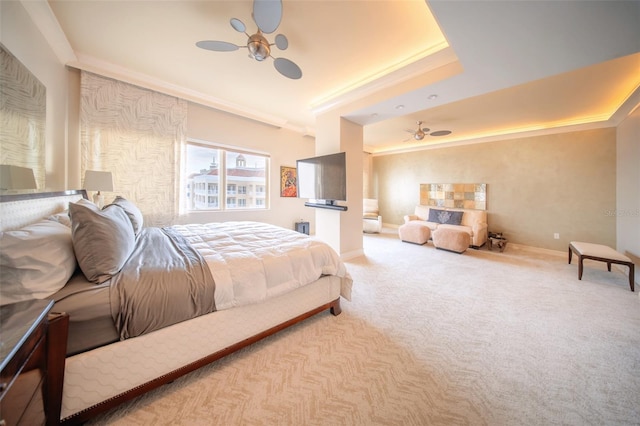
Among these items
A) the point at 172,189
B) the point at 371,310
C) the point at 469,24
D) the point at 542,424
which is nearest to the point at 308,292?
the point at 371,310

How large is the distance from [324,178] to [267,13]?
7.75 feet

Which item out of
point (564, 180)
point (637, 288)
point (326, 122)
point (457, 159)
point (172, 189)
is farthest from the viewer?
point (457, 159)

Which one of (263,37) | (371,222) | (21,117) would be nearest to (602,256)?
(371,222)

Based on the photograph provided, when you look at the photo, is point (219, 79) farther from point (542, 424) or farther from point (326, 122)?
point (542, 424)

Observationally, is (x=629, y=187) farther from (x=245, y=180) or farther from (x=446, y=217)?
(x=245, y=180)

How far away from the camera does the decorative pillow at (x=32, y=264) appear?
95 cm

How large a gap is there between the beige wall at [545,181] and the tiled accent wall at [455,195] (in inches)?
5.2

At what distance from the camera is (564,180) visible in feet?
14.4

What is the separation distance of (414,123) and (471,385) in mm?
4591

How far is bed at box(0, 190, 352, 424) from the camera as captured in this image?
3.48 ft

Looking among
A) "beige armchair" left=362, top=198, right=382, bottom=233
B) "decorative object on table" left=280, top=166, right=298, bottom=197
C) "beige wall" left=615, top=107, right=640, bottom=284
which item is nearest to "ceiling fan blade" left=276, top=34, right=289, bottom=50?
"decorative object on table" left=280, top=166, right=298, bottom=197

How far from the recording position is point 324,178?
3.79 meters

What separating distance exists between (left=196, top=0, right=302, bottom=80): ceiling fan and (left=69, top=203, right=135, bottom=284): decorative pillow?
169 centimetres

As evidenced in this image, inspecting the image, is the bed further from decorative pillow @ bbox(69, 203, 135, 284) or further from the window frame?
the window frame
